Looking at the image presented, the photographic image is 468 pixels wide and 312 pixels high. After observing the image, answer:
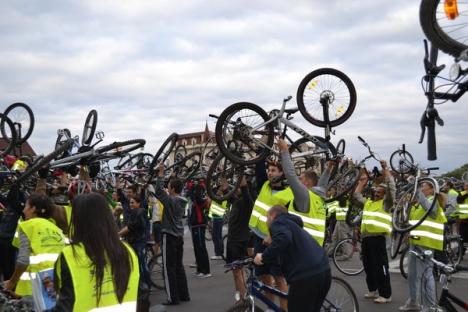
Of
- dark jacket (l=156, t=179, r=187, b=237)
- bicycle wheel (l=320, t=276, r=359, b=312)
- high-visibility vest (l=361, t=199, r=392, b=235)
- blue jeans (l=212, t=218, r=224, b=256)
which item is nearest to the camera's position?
bicycle wheel (l=320, t=276, r=359, b=312)

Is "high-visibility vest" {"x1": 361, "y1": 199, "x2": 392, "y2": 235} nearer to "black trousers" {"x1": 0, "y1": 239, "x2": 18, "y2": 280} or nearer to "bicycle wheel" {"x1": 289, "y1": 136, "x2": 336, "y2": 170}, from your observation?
"bicycle wheel" {"x1": 289, "y1": 136, "x2": 336, "y2": 170}

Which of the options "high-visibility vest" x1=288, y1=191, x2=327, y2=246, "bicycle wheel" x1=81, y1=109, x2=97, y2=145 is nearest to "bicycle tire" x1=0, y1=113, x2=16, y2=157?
"bicycle wheel" x1=81, y1=109, x2=97, y2=145

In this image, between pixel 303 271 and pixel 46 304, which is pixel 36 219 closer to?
pixel 46 304

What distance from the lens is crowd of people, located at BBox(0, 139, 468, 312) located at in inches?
112

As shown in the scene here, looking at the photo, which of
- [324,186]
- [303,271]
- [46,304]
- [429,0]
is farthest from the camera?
[324,186]

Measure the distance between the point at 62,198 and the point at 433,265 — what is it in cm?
535

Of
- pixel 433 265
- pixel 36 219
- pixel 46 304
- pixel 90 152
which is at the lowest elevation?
pixel 433 265

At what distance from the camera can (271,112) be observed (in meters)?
7.60

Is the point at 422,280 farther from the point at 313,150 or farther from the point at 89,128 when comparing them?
the point at 89,128

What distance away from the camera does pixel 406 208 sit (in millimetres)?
Result: 8242

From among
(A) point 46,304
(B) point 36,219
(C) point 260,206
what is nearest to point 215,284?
(C) point 260,206

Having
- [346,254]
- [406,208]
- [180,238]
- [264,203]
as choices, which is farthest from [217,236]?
[264,203]

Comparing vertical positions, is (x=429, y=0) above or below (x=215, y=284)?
above

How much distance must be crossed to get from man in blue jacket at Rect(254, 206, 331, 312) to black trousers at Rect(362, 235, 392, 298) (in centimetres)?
398
